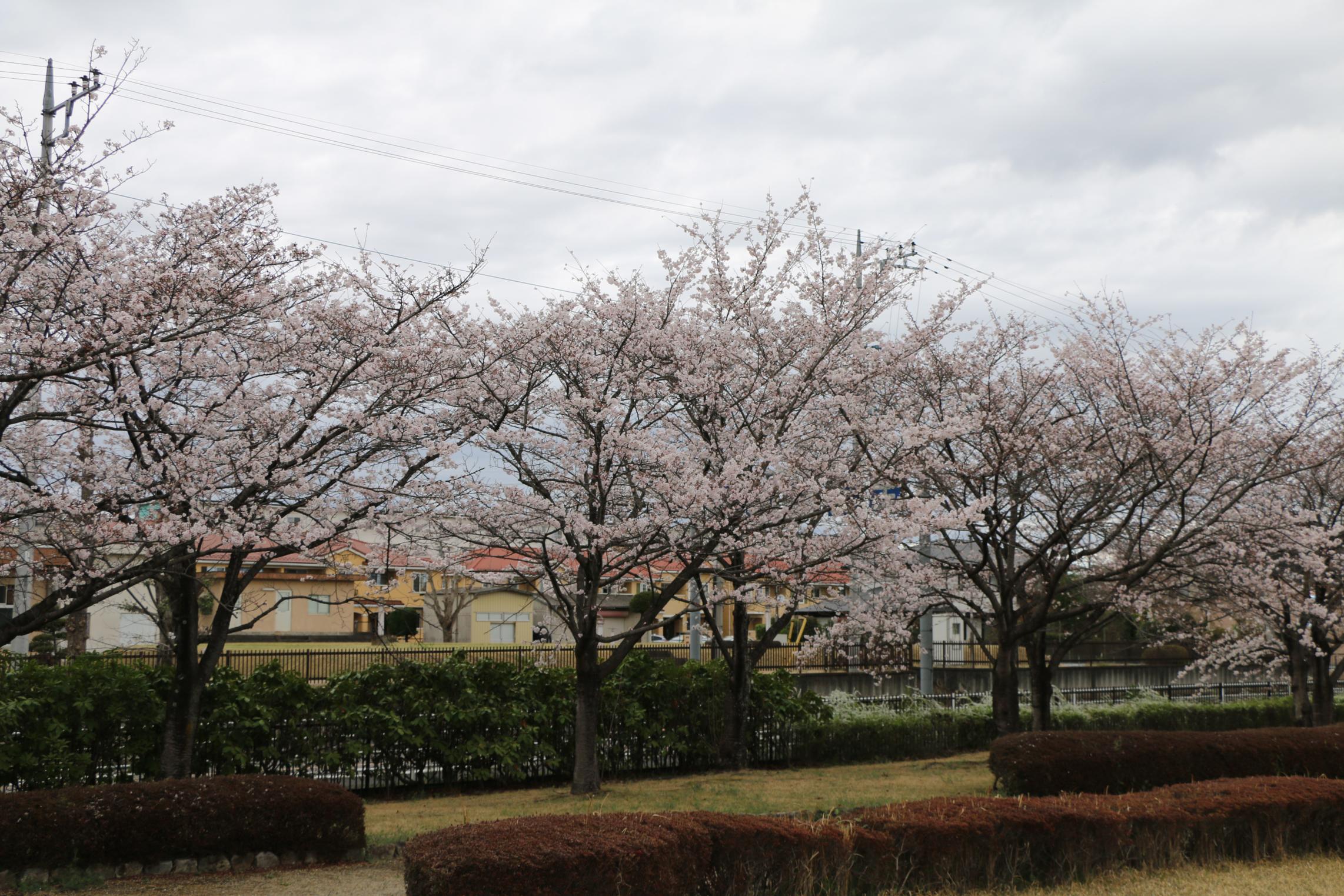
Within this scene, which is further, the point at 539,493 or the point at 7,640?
the point at 539,493

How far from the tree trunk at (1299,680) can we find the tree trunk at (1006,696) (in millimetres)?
5892

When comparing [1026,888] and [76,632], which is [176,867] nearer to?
[1026,888]

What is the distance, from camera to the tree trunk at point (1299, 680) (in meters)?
19.6

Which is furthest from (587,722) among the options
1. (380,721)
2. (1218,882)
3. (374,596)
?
(1218,882)

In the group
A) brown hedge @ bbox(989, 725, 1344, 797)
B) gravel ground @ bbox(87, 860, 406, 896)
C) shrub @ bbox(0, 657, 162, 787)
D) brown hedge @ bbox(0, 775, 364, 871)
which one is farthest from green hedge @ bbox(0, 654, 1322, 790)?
brown hedge @ bbox(989, 725, 1344, 797)

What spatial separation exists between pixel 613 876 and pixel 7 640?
560 centimetres

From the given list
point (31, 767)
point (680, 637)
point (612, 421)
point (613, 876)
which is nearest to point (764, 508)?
point (612, 421)

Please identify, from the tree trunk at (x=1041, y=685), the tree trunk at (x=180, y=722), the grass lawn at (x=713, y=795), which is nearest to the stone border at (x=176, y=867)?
the grass lawn at (x=713, y=795)

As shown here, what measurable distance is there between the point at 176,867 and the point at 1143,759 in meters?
10.4

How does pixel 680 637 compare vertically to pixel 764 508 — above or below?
below

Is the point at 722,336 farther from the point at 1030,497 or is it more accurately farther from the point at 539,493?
the point at 1030,497

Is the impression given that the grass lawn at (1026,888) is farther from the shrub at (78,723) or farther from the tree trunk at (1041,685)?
the tree trunk at (1041,685)

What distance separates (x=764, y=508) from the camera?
12.2 m

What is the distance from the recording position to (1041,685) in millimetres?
16750
